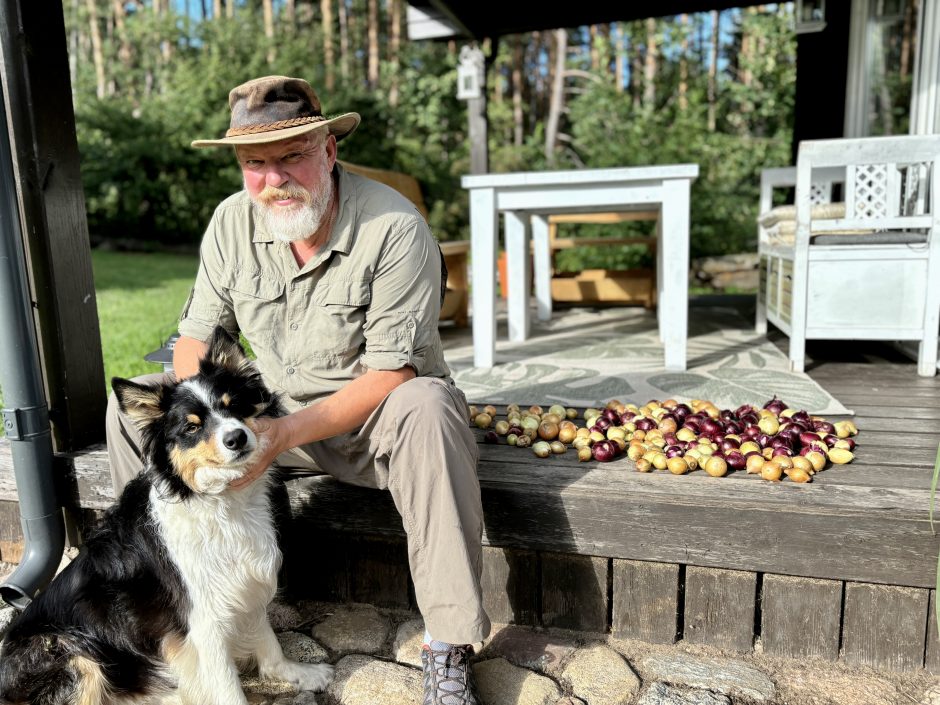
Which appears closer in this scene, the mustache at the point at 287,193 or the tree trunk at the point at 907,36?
the mustache at the point at 287,193

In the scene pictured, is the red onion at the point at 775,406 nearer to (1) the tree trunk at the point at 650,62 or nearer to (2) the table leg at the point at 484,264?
(2) the table leg at the point at 484,264

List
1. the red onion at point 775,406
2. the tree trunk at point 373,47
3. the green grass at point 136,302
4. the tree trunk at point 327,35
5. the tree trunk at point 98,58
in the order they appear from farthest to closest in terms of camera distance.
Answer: the tree trunk at point 373,47, the tree trunk at point 327,35, the tree trunk at point 98,58, the green grass at point 136,302, the red onion at point 775,406

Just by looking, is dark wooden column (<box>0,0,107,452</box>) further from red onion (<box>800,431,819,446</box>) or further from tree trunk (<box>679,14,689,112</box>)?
tree trunk (<box>679,14,689,112</box>)

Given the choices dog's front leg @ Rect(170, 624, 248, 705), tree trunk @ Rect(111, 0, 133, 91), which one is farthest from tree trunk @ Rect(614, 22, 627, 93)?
dog's front leg @ Rect(170, 624, 248, 705)

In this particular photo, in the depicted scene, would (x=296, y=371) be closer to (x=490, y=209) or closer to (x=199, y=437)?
(x=199, y=437)

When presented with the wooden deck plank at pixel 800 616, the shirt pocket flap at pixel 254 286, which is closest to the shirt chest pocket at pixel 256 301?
the shirt pocket flap at pixel 254 286

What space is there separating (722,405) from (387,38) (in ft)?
71.0

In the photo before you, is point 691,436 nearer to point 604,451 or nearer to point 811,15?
point 604,451

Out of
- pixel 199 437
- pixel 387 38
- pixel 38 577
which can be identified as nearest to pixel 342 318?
pixel 199 437

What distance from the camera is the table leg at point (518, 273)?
4539 millimetres

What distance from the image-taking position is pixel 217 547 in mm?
1712

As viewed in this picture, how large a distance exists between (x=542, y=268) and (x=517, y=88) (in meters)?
14.9

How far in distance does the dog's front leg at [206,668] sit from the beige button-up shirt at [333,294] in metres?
0.70

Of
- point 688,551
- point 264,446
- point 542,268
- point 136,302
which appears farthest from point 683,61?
point 264,446
